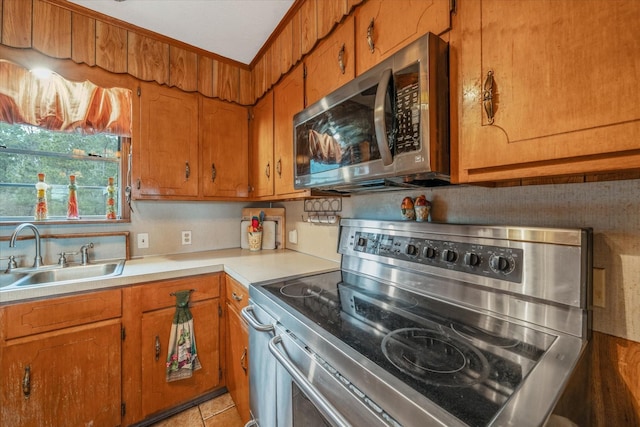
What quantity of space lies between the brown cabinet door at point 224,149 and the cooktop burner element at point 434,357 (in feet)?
5.49

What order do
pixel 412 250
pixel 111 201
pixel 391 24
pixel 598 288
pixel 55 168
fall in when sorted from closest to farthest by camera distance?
pixel 598 288 < pixel 391 24 < pixel 412 250 < pixel 55 168 < pixel 111 201

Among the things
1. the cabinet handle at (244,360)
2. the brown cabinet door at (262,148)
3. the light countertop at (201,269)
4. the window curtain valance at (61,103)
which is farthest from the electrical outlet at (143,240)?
the cabinet handle at (244,360)

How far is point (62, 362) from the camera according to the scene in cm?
126

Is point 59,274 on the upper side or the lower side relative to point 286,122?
lower

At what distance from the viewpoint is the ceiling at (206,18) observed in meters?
1.46

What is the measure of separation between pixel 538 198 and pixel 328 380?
849 mm

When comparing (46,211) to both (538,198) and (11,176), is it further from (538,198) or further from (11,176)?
(538,198)

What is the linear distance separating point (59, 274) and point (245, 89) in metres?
1.76

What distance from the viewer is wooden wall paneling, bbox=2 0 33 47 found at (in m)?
1.33

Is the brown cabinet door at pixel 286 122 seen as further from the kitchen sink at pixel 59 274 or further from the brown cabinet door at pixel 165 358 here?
the kitchen sink at pixel 59 274

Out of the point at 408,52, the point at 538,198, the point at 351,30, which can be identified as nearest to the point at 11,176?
the point at 351,30

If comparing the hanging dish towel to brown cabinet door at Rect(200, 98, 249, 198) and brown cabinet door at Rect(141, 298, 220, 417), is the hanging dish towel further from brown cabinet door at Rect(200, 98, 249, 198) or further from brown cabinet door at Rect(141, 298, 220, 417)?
brown cabinet door at Rect(200, 98, 249, 198)

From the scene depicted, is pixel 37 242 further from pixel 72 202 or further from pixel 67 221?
pixel 72 202

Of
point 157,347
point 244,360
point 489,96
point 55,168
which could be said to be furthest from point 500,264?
point 55,168
